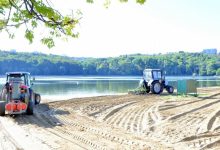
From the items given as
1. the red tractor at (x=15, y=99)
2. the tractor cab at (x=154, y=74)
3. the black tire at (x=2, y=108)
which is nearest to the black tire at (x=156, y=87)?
the tractor cab at (x=154, y=74)

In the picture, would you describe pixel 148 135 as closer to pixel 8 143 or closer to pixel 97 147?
pixel 97 147

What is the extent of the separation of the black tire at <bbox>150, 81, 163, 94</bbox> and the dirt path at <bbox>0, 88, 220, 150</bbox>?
11277 mm

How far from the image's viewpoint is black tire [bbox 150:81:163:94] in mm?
31109

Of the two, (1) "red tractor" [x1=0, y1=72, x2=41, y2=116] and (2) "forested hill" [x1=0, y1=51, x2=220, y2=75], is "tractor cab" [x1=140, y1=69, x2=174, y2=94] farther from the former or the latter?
(2) "forested hill" [x1=0, y1=51, x2=220, y2=75]

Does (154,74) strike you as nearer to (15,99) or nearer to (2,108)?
(15,99)

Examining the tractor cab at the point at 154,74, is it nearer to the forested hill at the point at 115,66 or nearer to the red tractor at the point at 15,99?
the red tractor at the point at 15,99

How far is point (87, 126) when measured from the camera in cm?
1420

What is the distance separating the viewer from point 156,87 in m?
31.3

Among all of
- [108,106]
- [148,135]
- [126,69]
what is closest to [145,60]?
[126,69]

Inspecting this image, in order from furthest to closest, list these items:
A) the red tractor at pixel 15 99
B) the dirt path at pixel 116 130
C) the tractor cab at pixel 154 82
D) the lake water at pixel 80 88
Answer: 1. the lake water at pixel 80 88
2. the tractor cab at pixel 154 82
3. the red tractor at pixel 15 99
4. the dirt path at pixel 116 130

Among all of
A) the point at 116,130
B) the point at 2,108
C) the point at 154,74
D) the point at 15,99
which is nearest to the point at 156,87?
the point at 154,74

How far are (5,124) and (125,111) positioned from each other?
621 cm

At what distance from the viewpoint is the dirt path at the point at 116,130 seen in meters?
10.8

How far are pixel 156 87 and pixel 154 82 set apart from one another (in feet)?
1.39
